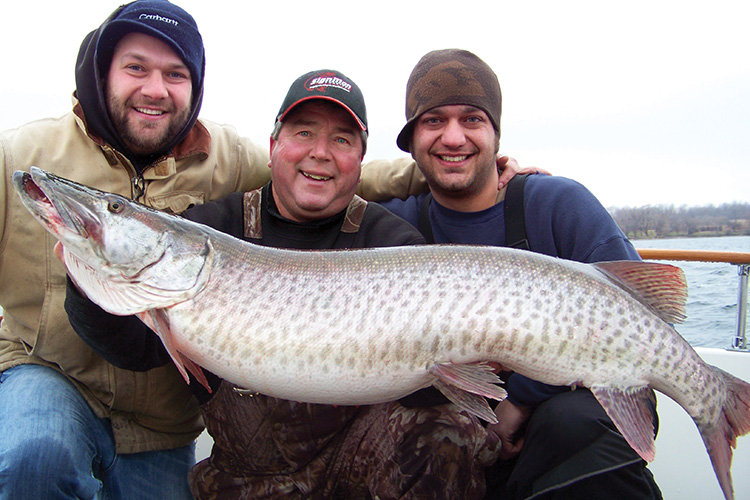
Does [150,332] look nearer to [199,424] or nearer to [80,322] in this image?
[80,322]

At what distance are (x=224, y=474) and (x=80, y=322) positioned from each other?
1.02 m

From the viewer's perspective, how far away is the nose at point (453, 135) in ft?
9.24

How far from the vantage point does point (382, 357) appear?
1941 millimetres

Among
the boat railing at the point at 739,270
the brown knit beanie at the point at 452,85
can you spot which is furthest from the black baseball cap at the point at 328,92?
the boat railing at the point at 739,270

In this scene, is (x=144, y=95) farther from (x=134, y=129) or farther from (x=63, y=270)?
(x=63, y=270)

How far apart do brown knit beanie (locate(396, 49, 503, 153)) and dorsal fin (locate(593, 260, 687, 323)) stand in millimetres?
1205

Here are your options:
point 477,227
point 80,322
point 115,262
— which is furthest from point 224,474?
point 477,227

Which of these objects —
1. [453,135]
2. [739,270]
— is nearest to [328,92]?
[453,135]

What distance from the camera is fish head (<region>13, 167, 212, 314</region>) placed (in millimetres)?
1811

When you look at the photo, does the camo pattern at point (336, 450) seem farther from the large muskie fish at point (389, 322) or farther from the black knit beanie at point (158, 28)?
the black knit beanie at point (158, 28)

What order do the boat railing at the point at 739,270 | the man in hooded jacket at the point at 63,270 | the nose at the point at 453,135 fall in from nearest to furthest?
1. the man in hooded jacket at the point at 63,270
2. the nose at the point at 453,135
3. the boat railing at the point at 739,270

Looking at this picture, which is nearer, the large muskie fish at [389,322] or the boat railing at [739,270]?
the large muskie fish at [389,322]

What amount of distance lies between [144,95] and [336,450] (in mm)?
2077

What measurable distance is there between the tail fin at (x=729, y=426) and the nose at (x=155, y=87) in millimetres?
2994
